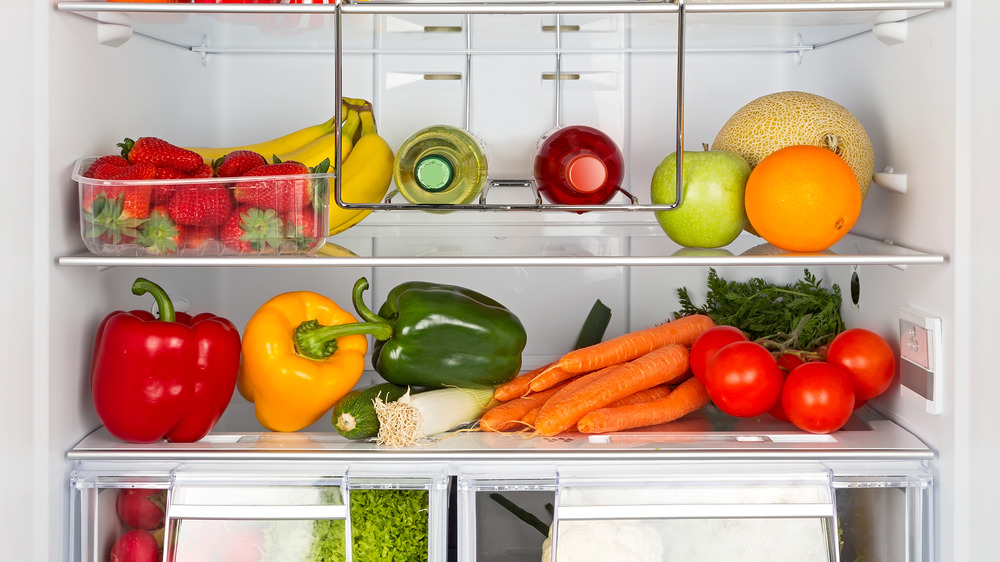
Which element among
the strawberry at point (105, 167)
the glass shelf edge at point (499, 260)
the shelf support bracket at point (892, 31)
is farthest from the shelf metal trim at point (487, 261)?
the shelf support bracket at point (892, 31)

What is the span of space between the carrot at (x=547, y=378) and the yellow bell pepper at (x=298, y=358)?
0.23 meters

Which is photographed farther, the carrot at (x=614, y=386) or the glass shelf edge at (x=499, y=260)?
the carrot at (x=614, y=386)

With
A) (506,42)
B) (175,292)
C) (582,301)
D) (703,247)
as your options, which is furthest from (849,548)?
(175,292)

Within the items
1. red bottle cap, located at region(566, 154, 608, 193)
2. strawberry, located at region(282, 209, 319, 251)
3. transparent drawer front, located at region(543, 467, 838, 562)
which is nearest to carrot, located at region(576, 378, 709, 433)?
transparent drawer front, located at region(543, 467, 838, 562)

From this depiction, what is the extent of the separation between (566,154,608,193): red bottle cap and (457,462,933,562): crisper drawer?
37 centimetres

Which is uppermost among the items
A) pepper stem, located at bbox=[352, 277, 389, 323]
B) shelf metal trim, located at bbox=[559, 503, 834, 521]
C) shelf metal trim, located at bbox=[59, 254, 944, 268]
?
shelf metal trim, located at bbox=[59, 254, 944, 268]

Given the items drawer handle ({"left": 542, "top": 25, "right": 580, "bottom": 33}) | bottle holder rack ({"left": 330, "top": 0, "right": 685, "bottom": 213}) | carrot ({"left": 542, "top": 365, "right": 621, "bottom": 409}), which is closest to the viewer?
bottle holder rack ({"left": 330, "top": 0, "right": 685, "bottom": 213})

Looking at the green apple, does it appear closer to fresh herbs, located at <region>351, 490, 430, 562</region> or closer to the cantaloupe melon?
the cantaloupe melon

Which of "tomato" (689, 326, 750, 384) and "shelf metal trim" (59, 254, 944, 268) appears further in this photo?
"tomato" (689, 326, 750, 384)

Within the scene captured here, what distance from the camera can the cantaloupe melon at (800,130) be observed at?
126 centimetres

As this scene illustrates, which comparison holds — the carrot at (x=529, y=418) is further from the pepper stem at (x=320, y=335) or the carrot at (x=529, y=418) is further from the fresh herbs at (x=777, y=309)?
the fresh herbs at (x=777, y=309)

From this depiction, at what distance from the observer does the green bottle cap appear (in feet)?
3.84

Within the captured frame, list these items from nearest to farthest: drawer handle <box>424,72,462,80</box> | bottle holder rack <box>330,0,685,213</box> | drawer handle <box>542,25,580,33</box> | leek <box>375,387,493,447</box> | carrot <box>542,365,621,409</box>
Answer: bottle holder rack <box>330,0,685,213</box> → leek <box>375,387,493,447</box> → carrot <box>542,365,621,409</box> → drawer handle <box>542,25,580,33</box> → drawer handle <box>424,72,462,80</box>

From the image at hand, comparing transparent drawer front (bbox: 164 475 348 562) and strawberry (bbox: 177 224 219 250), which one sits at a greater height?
strawberry (bbox: 177 224 219 250)
